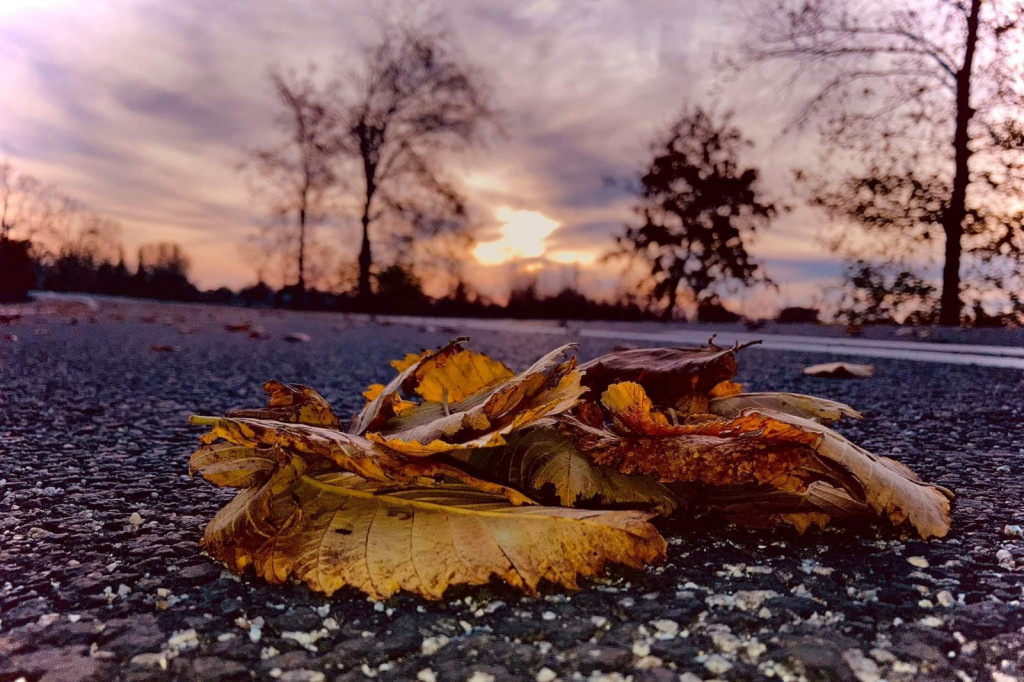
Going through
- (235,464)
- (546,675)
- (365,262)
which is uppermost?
(365,262)

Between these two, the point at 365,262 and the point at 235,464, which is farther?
the point at 365,262

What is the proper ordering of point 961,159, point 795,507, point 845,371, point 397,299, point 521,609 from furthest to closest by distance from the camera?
1. point 397,299
2. point 961,159
3. point 845,371
4. point 795,507
5. point 521,609

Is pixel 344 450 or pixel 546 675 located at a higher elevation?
pixel 344 450

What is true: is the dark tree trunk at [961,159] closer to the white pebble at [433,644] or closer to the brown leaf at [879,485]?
the brown leaf at [879,485]

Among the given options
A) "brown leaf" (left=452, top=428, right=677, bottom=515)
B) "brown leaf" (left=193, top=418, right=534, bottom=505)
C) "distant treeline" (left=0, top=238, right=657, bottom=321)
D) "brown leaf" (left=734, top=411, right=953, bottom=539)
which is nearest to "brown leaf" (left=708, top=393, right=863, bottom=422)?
"brown leaf" (left=734, top=411, right=953, bottom=539)

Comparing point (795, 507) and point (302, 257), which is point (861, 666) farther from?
point (302, 257)

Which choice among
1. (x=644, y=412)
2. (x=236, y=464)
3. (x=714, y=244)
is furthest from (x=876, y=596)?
(x=714, y=244)

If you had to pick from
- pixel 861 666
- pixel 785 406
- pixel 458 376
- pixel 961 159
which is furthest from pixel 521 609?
pixel 961 159
